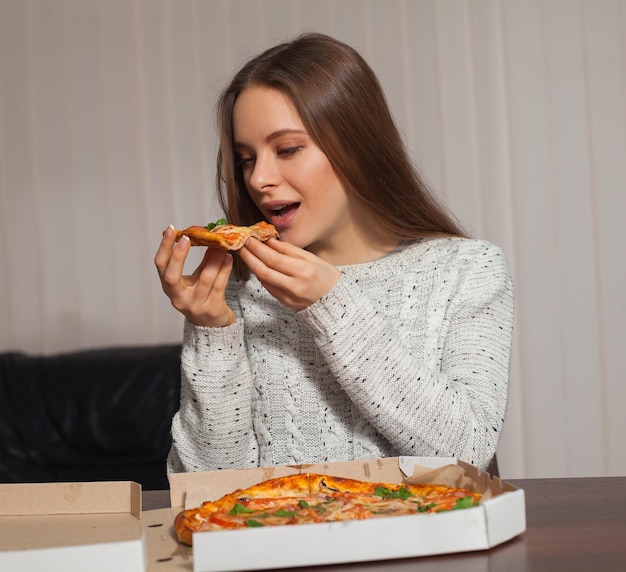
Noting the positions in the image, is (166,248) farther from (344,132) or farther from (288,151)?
(344,132)

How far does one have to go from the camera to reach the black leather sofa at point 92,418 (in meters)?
2.54

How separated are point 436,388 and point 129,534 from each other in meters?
0.61

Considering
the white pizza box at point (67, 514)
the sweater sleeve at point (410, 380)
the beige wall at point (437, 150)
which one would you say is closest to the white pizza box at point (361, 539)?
the white pizza box at point (67, 514)

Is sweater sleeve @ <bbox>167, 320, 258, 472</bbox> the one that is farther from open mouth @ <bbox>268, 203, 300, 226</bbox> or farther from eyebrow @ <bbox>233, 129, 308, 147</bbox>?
eyebrow @ <bbox>233, 129, 308, 147</bbox>

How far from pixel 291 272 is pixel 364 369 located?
0.19 metres

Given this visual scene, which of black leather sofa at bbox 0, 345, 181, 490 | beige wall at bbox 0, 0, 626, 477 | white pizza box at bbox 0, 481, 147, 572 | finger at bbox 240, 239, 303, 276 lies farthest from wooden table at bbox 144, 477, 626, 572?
beige wall at bbox 0, 0, 626, 477

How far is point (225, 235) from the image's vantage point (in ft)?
4.79

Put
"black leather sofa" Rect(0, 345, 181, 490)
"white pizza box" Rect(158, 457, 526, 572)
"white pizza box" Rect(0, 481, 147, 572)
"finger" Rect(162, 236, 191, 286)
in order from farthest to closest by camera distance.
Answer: "black leather sofa" Rect(0, 345, 181, 490)
"finger" Rect(162, 236, 191, 286)
"white pizza box" Rect(0, 481, 147, 572)
"white pizza box" Rect(158, 457, 526, 572)

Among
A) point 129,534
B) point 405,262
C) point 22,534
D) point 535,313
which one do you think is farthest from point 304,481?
point 535,313

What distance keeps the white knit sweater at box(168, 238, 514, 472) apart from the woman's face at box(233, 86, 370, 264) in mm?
167

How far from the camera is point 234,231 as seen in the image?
146cm

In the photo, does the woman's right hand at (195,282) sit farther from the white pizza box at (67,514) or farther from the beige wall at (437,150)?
the beige wall at (437,150)

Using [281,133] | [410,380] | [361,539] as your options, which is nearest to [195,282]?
[281,133]

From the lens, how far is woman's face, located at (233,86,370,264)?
64.5 inches
